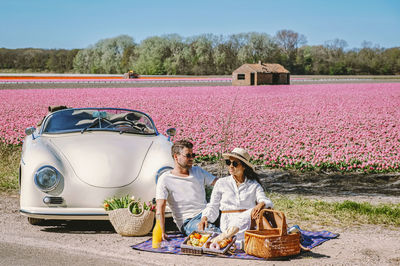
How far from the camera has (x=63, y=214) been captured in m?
6.15

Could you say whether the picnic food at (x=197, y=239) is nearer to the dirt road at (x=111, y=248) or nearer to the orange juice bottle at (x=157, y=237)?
the dirt road at (x=111, y=248)

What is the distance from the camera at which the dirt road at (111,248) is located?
504cm

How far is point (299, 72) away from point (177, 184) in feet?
331

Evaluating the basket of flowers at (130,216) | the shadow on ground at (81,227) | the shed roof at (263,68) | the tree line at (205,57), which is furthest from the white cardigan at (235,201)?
the tree line at (205,57)

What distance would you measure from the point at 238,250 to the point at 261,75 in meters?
54.8

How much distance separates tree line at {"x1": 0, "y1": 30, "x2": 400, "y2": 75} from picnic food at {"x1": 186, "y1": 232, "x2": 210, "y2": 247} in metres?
90.8

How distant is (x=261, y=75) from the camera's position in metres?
59.2

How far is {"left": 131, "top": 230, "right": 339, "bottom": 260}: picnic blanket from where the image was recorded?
5324 mm

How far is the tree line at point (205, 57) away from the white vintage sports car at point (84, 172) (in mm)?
89166

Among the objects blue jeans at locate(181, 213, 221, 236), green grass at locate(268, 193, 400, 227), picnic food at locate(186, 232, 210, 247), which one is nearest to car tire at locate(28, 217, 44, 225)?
blue jeans at locate(181, 213, 221, 236)

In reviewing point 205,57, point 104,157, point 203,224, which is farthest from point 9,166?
point 205,57

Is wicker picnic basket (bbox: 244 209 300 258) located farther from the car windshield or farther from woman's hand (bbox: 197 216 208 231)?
the car windshield

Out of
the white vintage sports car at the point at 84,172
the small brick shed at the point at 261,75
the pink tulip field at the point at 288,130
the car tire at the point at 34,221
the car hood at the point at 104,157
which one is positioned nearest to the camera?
the white vintage sports car at the point at 84,172

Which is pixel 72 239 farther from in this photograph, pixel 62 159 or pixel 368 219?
pixel 368 219
